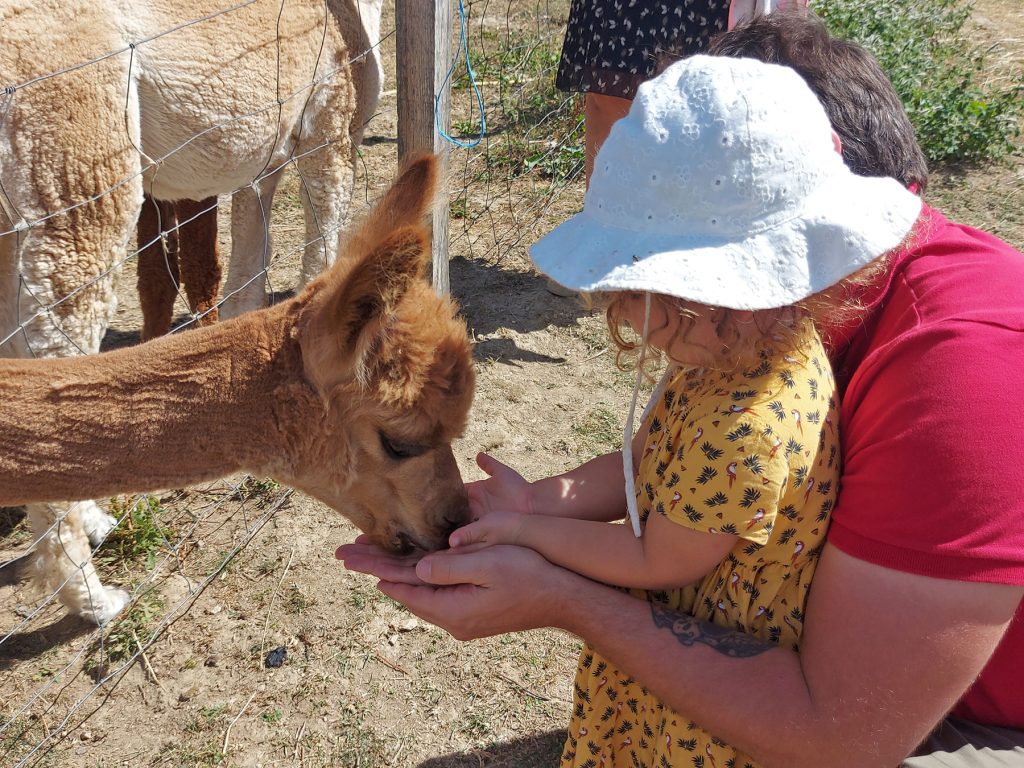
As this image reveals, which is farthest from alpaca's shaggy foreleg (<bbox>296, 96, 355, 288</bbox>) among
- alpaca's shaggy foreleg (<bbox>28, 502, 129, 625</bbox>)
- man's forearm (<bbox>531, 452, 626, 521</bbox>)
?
man's forearm (<bbox>531, 452, 626, 521</bbox>)

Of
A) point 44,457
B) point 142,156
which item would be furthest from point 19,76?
point 44,457

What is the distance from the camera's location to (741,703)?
1.32 m

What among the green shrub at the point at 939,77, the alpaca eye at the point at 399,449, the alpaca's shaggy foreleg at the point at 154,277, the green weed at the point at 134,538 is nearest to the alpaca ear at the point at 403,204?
the alpaca eye at the point at 399,449

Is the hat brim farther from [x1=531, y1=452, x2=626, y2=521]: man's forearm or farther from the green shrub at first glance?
the green shrub

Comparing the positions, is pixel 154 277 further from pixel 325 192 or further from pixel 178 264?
pixel 325 192

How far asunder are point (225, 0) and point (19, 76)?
2.74ft

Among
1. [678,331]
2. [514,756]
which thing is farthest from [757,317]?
[514,756]

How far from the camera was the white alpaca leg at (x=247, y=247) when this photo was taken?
11.9 feet

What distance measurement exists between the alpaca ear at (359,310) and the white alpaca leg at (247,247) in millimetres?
2004

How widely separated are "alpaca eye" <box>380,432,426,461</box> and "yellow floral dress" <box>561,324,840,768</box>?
20.5 inches

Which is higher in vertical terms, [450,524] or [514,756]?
[450,524]

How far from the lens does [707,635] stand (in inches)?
55.1

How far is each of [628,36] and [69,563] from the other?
267 cm

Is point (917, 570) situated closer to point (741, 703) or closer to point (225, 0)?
point (741, 703)
